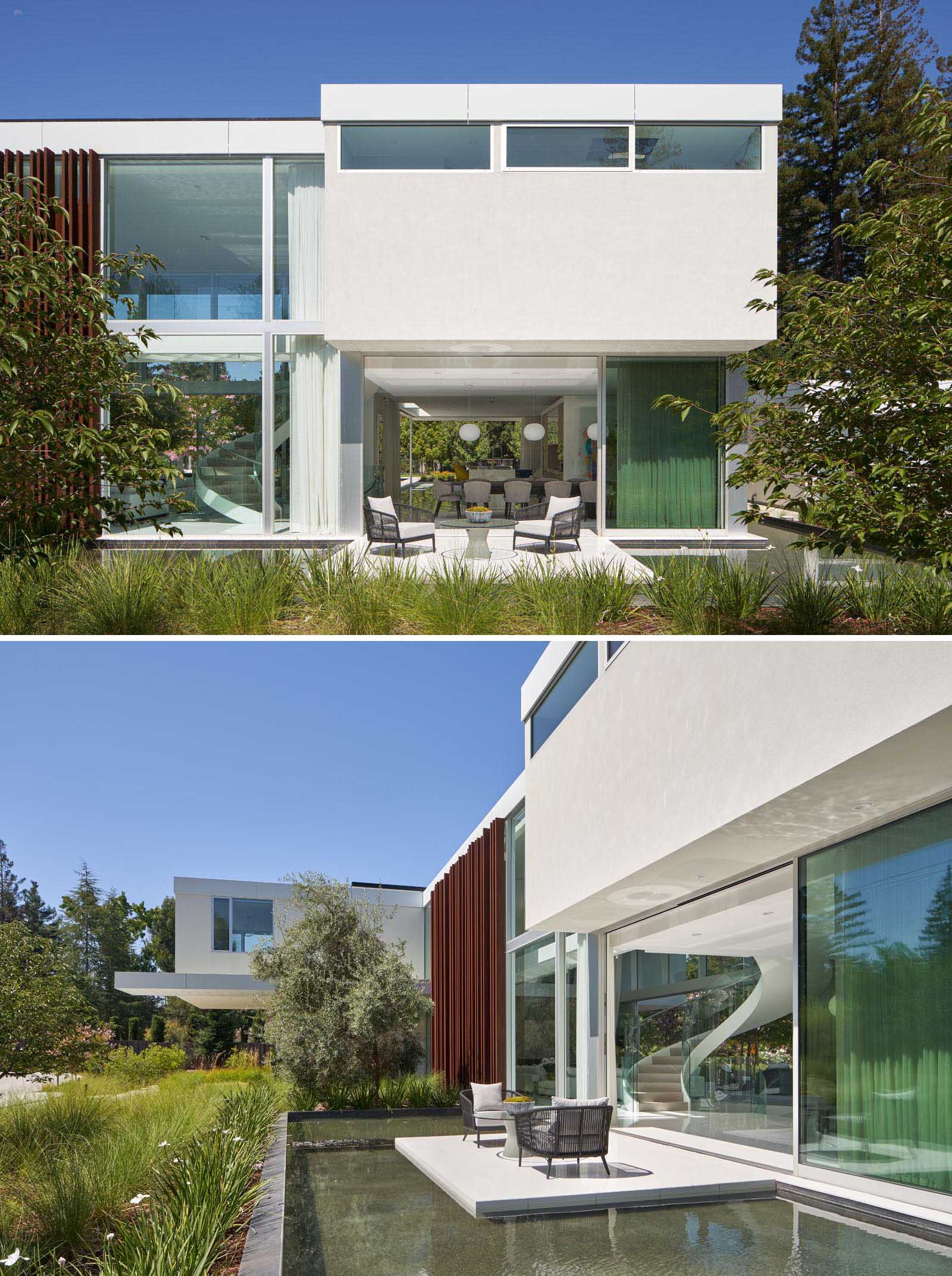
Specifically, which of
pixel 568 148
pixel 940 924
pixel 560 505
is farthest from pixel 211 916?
pixel 940 924

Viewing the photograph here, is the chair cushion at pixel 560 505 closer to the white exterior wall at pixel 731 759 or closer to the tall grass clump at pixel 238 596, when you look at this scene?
the white exterior wall at pixel 731 759

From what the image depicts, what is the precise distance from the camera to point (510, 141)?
1498cm

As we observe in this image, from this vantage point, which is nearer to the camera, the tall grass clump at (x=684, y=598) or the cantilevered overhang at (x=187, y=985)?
the tall grass clump at (x=684, y=598)

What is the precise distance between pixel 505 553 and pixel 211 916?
20.2 metres

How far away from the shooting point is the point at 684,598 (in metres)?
9.31

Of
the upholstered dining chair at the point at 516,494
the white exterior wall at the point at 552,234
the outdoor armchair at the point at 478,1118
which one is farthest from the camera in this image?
the upholstered dining chair at the point at 516,494

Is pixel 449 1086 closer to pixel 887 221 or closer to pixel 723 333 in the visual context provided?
pixel 723 333

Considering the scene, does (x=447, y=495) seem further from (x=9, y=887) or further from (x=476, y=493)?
(x=9, y=887)

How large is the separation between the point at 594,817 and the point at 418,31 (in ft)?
50.2

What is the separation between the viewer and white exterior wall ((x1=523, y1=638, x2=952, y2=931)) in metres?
5.92

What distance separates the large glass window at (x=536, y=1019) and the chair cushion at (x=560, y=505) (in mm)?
6818

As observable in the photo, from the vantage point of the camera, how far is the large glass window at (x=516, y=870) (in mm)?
18812

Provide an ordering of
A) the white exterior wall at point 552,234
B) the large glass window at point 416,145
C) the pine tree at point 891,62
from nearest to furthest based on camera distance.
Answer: the white exterior wall at point 552,234 < the large glass window at point 416,145 < the pine tree at point 891,62

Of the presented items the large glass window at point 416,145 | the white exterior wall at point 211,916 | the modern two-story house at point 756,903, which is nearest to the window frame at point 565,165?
the large glass window at point 416,145
